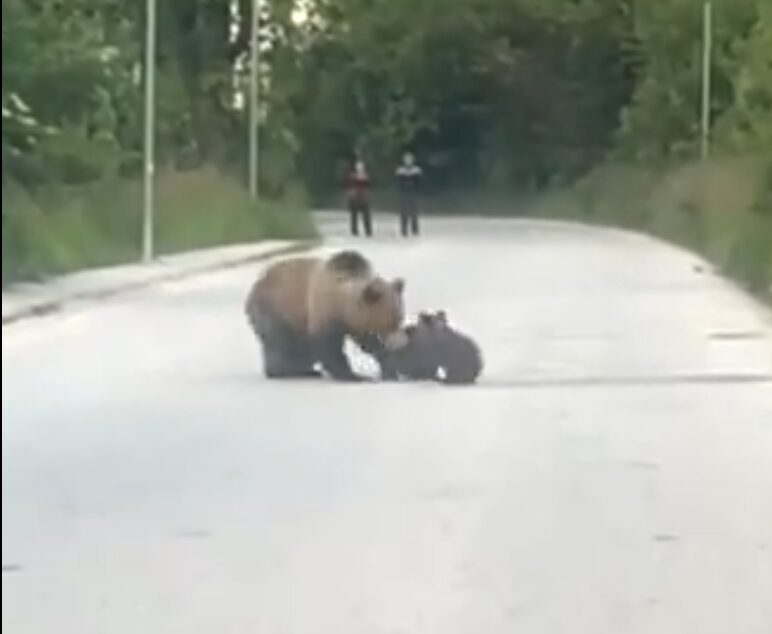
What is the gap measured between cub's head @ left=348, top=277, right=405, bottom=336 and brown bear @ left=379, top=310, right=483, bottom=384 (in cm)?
20

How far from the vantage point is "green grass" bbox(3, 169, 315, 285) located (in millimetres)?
23172

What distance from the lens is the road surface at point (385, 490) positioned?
29.9 feet

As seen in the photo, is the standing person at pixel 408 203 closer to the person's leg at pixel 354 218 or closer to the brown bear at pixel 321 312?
the person's leg at pixel 354 218

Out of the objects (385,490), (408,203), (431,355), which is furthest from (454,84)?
(385,490)

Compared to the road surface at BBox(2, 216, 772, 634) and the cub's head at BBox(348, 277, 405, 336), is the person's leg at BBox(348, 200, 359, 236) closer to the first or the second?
the road surface at BBox(2, 216, 772, 634)

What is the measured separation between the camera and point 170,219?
137 ft

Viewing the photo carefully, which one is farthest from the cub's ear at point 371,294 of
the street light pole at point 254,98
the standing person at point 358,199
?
the standing person at point 358,199

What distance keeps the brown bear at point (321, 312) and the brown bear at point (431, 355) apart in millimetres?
151

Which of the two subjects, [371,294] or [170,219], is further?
[170,219]

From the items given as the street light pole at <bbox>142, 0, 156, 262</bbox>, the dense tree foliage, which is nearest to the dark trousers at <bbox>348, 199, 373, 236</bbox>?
the dense tree foliage

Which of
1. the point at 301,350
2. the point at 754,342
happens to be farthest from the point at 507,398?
the point at 754,342

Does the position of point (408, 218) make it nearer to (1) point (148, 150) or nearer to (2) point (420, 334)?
(1) point (148, 150)

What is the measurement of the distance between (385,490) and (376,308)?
458cm

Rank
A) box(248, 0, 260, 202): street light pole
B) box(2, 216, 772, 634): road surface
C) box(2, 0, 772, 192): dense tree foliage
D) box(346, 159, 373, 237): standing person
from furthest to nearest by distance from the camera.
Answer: box(2, 0, 772, 192): dense tree foliage, box(346, 159, 373, 237): standing person, box(248, 0, 260, 202): street light pole, box(2, 216, 772, 634): road surface
